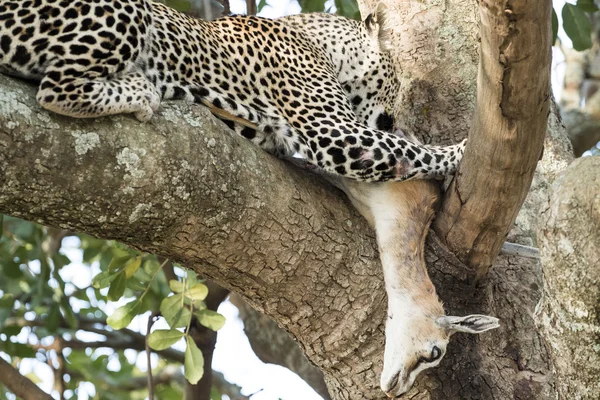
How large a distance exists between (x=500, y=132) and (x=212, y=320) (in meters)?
2.36

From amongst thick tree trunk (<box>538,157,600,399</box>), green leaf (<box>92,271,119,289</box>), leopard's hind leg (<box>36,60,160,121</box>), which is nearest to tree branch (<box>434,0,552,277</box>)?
thick tree trunk (<box>538,157,600,399</box>)

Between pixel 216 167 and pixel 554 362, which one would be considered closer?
pixel 554 362

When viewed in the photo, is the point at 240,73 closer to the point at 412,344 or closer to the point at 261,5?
the point at 412,344

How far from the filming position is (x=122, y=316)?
5520 mm

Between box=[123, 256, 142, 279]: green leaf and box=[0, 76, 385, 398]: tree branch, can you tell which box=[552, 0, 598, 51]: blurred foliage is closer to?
box=[0, 76, 385, 398]: tree branch

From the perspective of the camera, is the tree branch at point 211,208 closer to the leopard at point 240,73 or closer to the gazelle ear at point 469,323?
the leopard at point 240,73

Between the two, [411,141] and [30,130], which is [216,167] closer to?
[30,130]

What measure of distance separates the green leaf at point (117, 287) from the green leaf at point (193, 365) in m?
0.73

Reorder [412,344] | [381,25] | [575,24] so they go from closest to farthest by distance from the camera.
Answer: [412,344] → [381,25] → [575,24]

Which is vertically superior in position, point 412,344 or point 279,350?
→ point 412,344

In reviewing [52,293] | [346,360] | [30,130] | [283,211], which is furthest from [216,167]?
[52,293]

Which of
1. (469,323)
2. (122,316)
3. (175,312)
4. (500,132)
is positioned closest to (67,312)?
(122,316)

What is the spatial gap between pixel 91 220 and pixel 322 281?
1.28 metres

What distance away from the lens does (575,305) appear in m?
3.22
